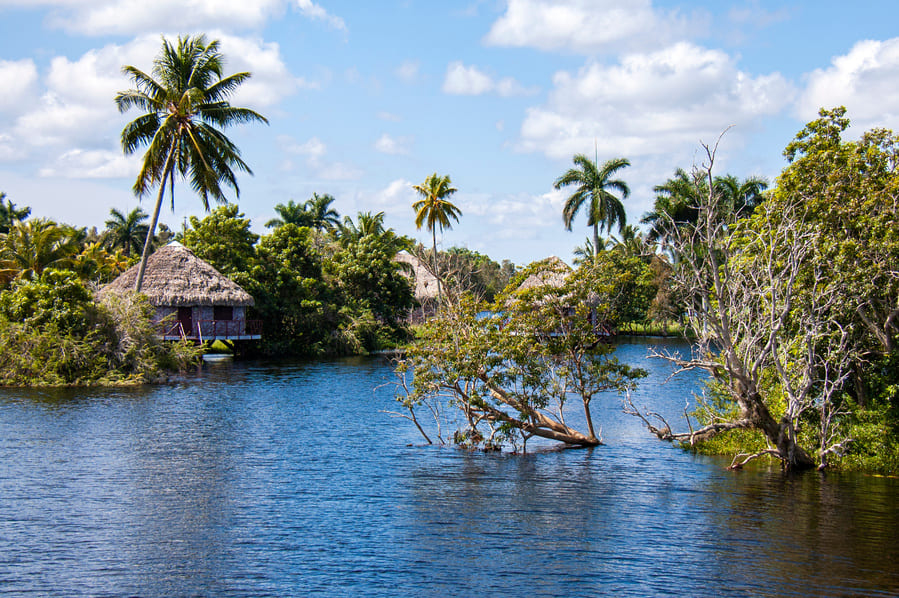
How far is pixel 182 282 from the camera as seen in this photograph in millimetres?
47688

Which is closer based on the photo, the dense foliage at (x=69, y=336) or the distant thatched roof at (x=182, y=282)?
the dense foliage at (x=69, y=336)

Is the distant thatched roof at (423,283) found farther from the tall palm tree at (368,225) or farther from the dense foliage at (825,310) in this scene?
the dense foliage at (825,310)

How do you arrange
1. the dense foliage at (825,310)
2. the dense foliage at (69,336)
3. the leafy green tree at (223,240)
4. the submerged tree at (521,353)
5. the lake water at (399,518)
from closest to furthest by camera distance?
the lake water at (399,518) → the dense foliage at (825,310) → the submerged tree at (521,353) → the dense foliage at (69,336) → the leafy green tree at (223,240)

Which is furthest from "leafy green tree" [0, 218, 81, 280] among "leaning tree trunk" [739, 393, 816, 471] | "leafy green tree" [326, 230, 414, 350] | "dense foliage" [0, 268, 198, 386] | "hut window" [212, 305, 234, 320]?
"leaning tree trunk" [739, 393, 816, 471]

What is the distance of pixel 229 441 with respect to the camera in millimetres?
24844

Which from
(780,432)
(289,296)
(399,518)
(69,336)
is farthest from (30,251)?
(780,432)

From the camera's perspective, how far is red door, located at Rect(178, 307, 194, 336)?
48.2 metres

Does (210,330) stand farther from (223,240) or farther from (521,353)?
(521,353)

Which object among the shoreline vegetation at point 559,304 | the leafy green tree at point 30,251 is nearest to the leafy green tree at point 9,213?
the shoreline vegetation at point 559,304

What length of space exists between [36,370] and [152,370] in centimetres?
511

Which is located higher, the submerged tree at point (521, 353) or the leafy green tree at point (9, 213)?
the leafy green tree at point (9, 213)

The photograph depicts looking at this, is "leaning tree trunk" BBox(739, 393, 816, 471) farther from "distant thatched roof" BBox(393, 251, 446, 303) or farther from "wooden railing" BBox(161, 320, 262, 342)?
"distant thatched roof" BBox(393, 251, 446, 303)

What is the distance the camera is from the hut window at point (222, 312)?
49812 millimetres

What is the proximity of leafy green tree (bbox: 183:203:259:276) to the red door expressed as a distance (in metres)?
4.54
